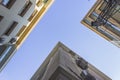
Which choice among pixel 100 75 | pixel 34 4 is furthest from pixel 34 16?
pixel 100 75

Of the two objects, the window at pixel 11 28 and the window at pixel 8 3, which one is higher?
the window at pixel 8 3

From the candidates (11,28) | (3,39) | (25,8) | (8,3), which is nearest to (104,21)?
(8,3)

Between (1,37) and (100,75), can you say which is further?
(100,75)

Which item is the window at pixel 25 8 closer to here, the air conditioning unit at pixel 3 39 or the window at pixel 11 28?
the window at pixel 11 28

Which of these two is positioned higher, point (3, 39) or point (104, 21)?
point (104, 21)

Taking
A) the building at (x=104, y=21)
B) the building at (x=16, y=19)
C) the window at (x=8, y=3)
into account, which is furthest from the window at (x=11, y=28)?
the building at (x=104, y=21)

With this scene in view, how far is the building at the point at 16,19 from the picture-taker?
22.4 meters

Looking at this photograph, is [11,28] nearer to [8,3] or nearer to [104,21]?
[8,3]

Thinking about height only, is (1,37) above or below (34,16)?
below

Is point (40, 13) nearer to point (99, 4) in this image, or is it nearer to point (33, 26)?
point (33, 26)

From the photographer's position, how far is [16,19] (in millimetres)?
25125

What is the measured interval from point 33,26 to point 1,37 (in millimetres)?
8921

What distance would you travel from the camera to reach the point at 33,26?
1287 inches

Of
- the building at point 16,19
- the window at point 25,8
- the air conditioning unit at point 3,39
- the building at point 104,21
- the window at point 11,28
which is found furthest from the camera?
the window at point 25,8
